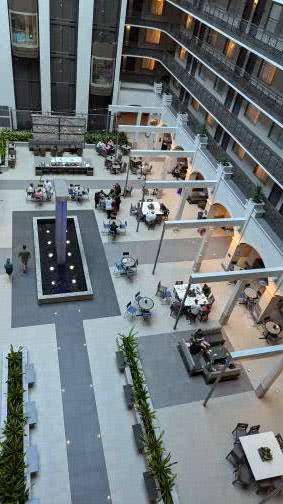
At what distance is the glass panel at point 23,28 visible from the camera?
98.5ft

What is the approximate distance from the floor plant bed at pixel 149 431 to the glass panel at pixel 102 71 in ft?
82.5

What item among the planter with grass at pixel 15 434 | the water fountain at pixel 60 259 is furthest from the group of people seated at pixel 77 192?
the planter with grass at pixel 15 434

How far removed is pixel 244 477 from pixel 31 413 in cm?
885

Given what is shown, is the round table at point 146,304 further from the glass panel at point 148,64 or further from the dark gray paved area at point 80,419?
the glass panel at point 148,64

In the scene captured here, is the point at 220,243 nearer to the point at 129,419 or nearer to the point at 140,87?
the point at 129,419

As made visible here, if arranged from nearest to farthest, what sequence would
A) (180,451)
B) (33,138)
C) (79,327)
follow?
(180,451), (79,327), (33,138)

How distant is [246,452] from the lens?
49.4 ft

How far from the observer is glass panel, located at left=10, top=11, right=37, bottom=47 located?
30.0 metres

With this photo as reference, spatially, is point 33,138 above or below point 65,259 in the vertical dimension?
above

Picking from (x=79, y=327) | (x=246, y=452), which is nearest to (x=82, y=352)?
(x=79, y=327)

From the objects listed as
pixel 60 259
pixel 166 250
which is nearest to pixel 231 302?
pixel 166 250

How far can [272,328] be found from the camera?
2089 centimetres

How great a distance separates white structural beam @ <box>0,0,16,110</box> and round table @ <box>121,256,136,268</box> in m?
20.6

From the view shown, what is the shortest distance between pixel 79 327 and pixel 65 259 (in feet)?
16.4
